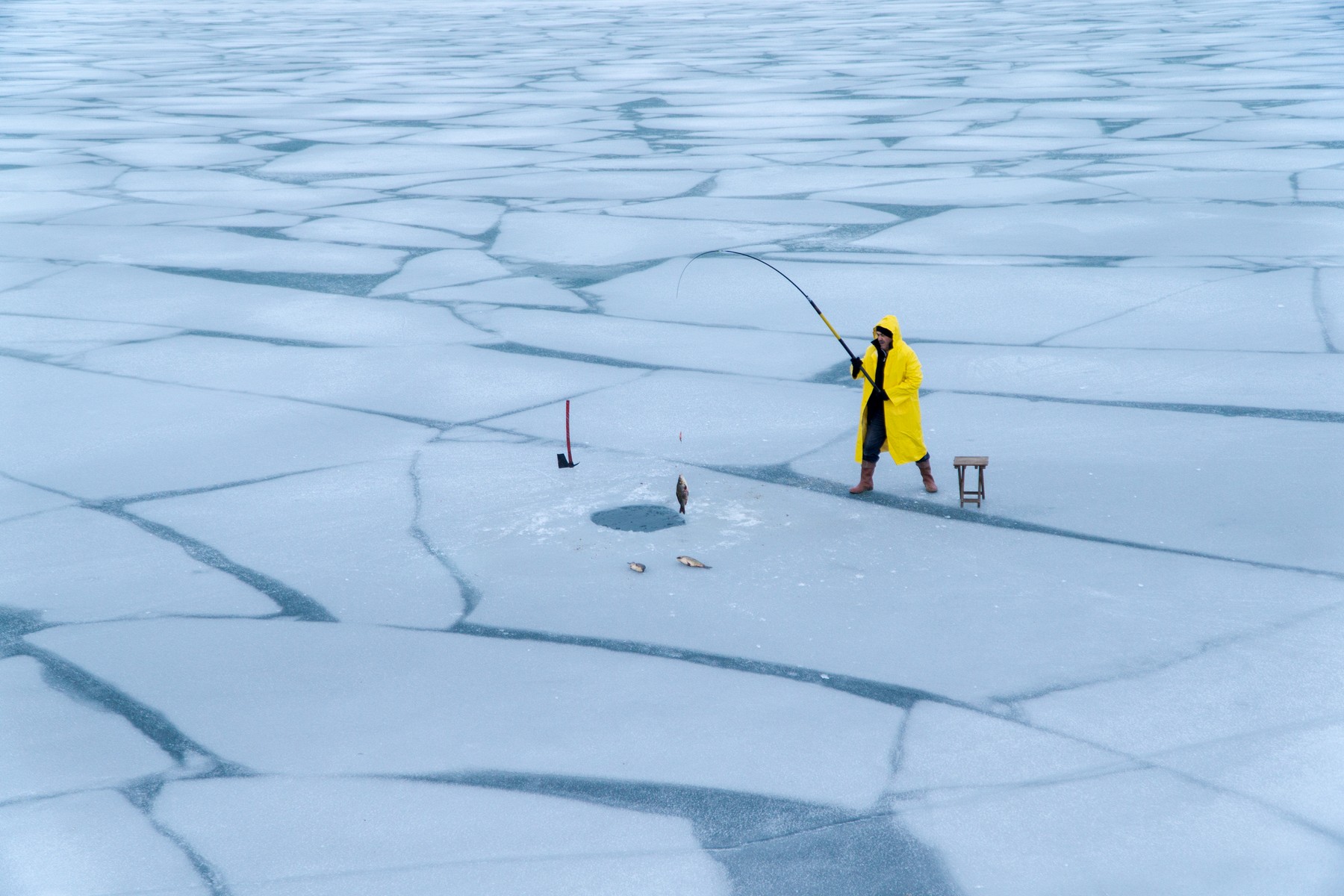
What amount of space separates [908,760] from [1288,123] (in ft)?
29.7

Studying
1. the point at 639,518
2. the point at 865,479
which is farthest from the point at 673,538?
the point at 865,479

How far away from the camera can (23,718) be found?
2.88 metres

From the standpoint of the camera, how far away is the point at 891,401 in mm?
3797

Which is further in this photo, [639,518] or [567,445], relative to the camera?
[567,445]

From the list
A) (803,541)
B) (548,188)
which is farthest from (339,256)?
(803,541)

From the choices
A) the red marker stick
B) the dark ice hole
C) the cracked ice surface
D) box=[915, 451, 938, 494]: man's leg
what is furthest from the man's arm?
the red marker stick

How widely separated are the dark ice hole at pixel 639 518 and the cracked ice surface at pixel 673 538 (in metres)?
0.06

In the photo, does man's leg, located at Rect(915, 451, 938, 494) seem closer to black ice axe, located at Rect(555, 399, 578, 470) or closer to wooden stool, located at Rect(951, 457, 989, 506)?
wooden stool, located at Rect(951, 457, 989, 506)

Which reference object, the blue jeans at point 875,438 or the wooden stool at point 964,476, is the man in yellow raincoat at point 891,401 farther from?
the wooden stool at point 964,476

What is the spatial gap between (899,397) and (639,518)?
770 mm

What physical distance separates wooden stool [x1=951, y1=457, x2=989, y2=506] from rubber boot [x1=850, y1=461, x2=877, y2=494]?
0.23m

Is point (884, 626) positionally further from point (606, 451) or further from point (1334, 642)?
point (606, 451)

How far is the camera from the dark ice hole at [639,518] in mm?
3779

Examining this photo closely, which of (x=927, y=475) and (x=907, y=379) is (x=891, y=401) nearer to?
(x=907, y=379)
